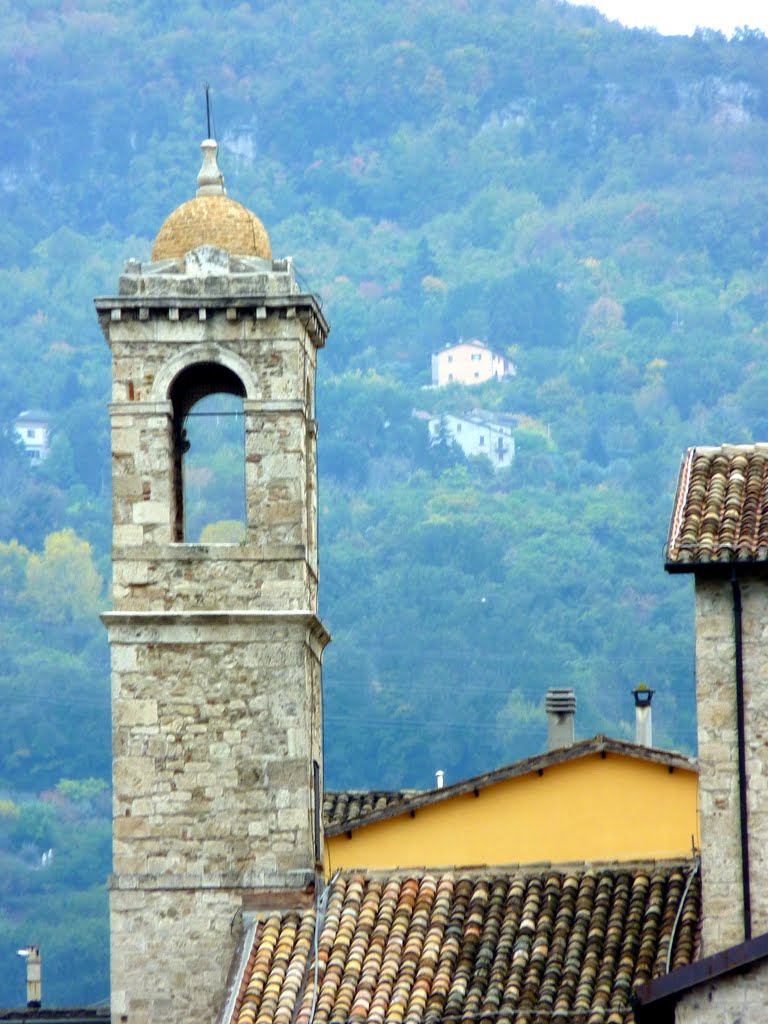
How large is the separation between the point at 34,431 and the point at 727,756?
148 metres

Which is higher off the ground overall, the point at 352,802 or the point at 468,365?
the point at 468,365

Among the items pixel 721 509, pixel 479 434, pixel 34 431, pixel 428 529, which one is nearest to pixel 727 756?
pixel 721 509

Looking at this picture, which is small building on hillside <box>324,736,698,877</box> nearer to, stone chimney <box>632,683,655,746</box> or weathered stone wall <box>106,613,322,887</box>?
weathered stone wall <box>106,613,322,887</box>

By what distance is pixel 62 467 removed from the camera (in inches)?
6422

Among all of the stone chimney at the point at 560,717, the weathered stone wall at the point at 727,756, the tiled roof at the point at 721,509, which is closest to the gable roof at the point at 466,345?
the stone chimney at the point at 560,717

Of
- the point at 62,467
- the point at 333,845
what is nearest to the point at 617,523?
the point at 62,467

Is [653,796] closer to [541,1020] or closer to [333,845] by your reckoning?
[333,845]

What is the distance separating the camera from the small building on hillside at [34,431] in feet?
553

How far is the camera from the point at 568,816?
3212 centimetres

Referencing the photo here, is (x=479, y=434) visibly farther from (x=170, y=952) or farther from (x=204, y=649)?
(x=170, y=952)

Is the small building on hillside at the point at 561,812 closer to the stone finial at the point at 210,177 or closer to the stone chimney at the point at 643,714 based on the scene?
the stone chimney at the point at 643,714

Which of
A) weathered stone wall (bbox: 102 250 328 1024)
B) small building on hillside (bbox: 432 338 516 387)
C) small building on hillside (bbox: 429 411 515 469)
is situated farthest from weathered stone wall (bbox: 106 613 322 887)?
small building on hillside (bbox: 432 338 516 387)

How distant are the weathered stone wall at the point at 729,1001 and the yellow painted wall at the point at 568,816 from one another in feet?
27.4

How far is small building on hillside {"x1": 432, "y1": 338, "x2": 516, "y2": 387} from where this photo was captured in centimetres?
18324
